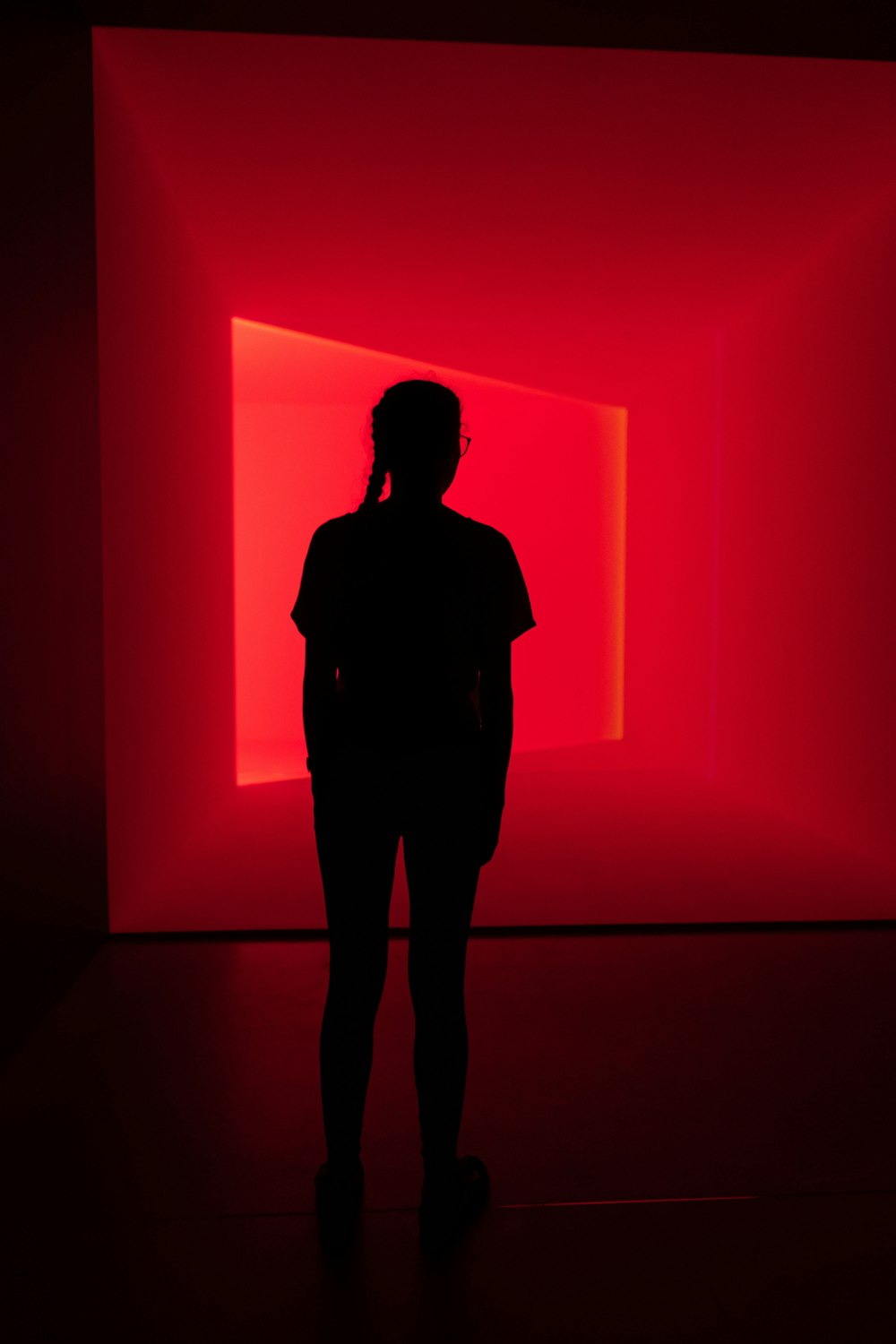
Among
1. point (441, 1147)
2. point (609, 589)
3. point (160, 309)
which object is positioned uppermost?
point (160, 309)

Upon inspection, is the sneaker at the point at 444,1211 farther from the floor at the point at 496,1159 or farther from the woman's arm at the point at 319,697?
the woman's arm at the point at 319,697

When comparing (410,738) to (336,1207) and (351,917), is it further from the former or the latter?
(336,1207)

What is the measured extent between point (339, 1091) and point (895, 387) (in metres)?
3.68

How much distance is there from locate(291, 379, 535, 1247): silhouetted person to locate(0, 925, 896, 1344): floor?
15cm

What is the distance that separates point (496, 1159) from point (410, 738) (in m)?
0.96

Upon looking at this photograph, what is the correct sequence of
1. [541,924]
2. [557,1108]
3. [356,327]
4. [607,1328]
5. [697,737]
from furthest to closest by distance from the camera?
1. [697,737]
2. [356,327]
3. [541,924]
4. [557,1108]
5. [607,1328]

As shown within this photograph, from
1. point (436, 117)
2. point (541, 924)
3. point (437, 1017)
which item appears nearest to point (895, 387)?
point (436, 117)

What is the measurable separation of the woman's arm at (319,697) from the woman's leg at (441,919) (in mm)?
155

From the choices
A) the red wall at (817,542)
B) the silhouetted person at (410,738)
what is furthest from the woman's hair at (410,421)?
the red wall at (817,542)

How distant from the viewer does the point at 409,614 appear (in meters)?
1.25

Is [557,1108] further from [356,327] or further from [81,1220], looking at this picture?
[356,327]

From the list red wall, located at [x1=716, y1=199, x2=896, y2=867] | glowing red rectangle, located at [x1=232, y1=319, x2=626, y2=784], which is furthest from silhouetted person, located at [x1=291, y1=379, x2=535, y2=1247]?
glowing red rectangle, located at [x1=232, y1=319, x2=626, y2=784]

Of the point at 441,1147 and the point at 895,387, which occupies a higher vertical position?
the point at 895,387

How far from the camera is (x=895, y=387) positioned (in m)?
3.60
